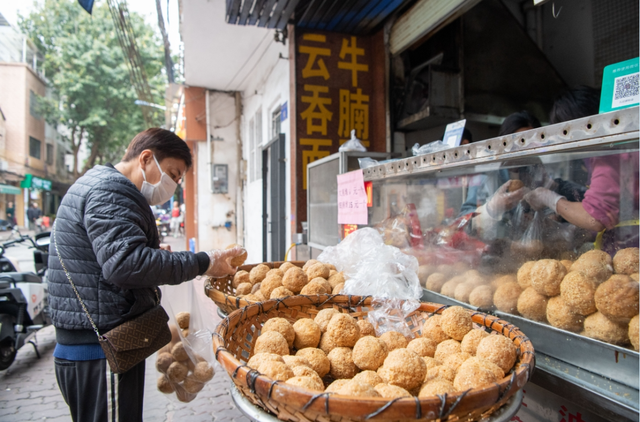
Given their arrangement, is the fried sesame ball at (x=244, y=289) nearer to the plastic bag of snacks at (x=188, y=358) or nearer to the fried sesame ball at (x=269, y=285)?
the fried sesame ball at (x=269, y=285)

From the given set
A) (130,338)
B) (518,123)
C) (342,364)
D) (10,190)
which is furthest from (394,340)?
(10,190)

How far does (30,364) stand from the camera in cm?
431

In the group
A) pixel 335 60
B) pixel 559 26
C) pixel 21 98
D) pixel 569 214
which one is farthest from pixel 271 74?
pixel 21 98

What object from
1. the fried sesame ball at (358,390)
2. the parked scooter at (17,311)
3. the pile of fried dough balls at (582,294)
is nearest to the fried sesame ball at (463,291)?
the pile of fried dough balls at (582,294)

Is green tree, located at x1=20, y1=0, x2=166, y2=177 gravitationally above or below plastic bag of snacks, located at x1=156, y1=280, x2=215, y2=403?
above

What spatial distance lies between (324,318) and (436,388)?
0.57m

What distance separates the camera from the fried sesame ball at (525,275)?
1.56 meters

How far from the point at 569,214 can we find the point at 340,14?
3650mm

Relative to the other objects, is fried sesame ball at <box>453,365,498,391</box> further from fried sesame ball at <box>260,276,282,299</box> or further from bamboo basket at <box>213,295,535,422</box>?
fried sesame ball at <box>260,276,282,299</box>

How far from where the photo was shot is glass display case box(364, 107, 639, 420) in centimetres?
116

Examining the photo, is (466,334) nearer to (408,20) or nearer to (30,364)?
(408,20)

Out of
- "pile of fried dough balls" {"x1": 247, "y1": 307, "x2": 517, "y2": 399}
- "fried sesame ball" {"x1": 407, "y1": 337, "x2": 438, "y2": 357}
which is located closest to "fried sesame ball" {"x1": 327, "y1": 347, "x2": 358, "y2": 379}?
"pile of fried dough balls" {"x1": 247, "y1": 307, "x2": 517, "y2": 399}

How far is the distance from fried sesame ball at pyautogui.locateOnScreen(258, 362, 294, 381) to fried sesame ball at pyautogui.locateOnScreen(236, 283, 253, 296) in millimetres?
1024

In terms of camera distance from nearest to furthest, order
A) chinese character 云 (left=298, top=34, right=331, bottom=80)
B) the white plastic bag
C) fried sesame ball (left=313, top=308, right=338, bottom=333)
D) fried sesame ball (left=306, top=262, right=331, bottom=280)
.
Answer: fried sesame ball (left=313, top=308, right=338, bottom=333) → the white plastic bag → fried sesame ball (left=306, top=262, right=331, bottom=280) → chinese character 云 (left=298, top=34, right=331, bottom=80)
